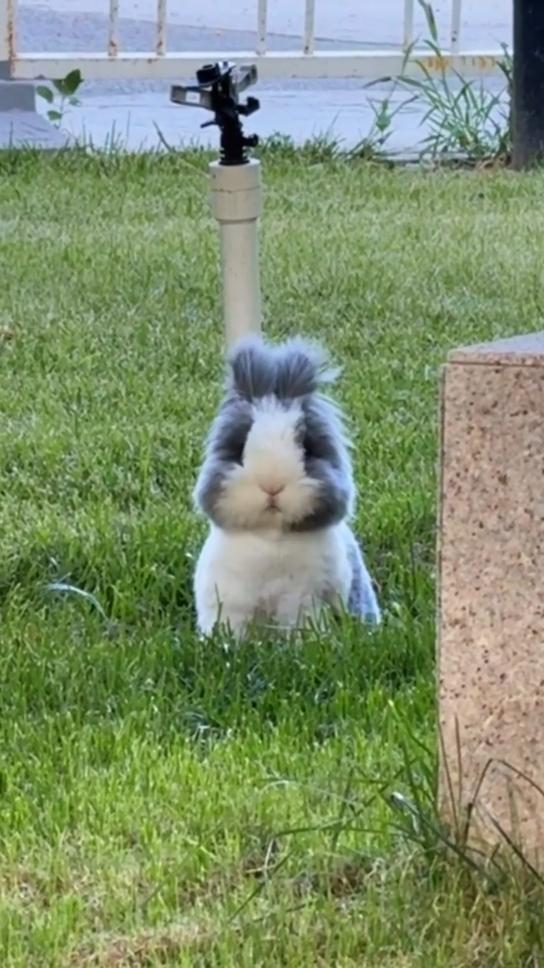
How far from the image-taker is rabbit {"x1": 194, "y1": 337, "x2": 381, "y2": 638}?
3.35 meters

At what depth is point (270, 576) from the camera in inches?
136

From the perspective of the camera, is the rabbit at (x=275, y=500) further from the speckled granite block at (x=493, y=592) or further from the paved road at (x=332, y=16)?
the paved road at (x=332, y=16)

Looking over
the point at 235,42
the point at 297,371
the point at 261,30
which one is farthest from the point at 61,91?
the point at 297,371

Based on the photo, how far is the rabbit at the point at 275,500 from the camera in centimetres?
335

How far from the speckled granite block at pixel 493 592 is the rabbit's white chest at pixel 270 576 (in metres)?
1.15

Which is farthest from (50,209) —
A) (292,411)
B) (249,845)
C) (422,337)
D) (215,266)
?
(249,845)

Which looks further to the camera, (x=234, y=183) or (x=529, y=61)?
(x=529, y=61)

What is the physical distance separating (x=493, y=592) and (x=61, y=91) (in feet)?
23.5

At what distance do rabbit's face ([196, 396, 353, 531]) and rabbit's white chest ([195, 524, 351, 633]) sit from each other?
4 cm

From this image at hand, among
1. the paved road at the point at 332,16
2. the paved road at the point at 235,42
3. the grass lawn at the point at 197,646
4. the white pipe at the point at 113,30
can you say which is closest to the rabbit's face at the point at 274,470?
the grass lawn at the point at 197,646

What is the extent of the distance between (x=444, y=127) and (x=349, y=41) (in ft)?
12.7

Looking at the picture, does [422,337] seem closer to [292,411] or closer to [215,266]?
[215,266]

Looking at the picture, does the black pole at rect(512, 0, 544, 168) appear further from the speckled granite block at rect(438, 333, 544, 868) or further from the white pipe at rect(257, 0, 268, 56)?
the speckled granite block at rect(438, 333, 544, 868)

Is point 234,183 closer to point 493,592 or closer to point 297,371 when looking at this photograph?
point 297,371
